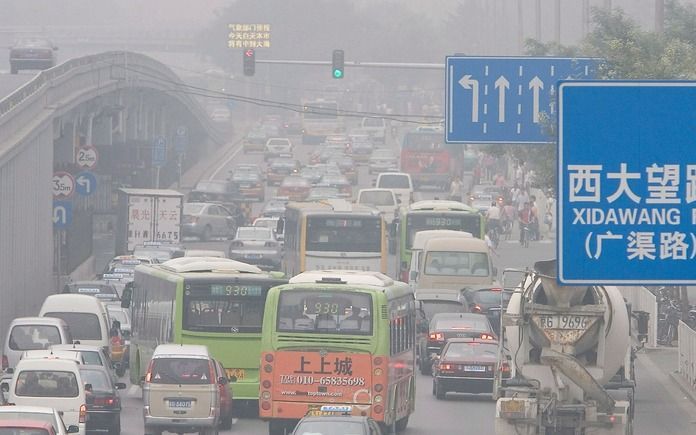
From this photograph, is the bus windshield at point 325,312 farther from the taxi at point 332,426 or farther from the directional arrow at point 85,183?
the directional arrow at point 85,183

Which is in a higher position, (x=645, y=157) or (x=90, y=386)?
(x=645, y=157)

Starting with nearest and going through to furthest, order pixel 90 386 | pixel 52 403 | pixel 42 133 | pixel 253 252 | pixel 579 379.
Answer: pixel 579 379, pixel 52 403, pixel 90 386, pixel 42 133, pixel 253 252

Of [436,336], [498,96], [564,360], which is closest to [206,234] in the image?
[436,336]

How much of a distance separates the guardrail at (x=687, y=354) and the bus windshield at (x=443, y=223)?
1727cm

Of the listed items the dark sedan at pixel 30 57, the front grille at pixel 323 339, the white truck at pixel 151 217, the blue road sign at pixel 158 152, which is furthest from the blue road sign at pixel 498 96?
the blue road sign at pixel 158 152

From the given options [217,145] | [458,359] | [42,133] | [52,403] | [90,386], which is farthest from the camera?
[217,145]

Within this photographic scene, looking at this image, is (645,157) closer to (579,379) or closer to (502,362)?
(579,379)

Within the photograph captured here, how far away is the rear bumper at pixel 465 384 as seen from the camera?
32375 mm

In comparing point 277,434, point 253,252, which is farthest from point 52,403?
point 253,252

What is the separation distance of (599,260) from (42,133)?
1518 inches

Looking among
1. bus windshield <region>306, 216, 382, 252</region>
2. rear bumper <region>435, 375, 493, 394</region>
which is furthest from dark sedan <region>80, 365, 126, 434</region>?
bus windshield <region>306, 216, 382, 252</region>

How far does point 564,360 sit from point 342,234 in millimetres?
25871

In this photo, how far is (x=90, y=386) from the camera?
84.7 ft

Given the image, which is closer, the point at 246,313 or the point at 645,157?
the point at 645,157
